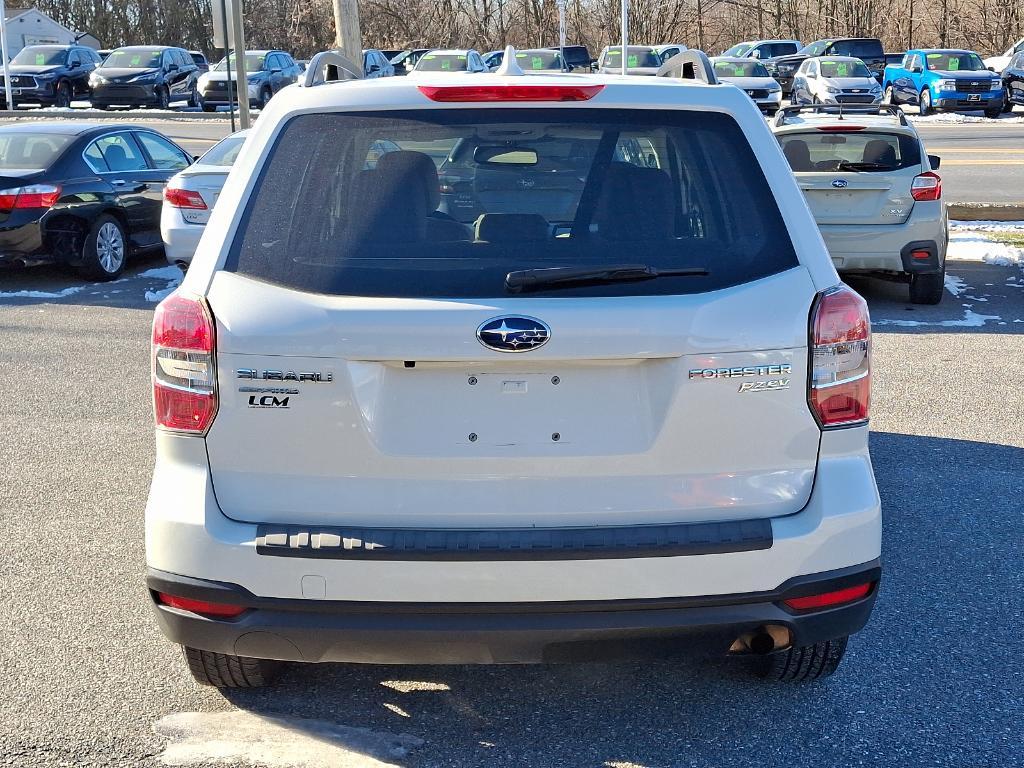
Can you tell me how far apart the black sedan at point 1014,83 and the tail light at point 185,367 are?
33.4 meters

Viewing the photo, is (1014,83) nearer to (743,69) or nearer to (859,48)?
(743,69)

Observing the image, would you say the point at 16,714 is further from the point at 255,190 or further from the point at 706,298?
the point at 706,298

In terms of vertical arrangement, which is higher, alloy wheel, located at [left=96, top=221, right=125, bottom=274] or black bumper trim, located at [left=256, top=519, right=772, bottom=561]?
black bumper trim, located at [left=256, top=519, right=772, bottom=561]

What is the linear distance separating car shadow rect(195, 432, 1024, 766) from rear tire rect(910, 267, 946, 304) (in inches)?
235

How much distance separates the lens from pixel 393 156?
3.19 metres

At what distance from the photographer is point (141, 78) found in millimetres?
33656

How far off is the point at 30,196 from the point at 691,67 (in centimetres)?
877

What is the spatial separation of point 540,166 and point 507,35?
54.1 m

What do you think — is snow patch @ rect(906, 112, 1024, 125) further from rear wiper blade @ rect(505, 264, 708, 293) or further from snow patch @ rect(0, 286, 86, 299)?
rear wiper blade @ rect(505, 264, 708, 293)

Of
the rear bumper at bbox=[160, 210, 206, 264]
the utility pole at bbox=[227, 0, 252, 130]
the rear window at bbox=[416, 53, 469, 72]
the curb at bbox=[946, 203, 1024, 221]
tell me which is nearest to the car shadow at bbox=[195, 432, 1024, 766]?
the rear bumper at bbox=[160, 210, 206, 264]

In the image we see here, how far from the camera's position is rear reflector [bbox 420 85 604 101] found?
10.0ft

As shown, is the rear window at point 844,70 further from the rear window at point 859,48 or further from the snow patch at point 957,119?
the rear window at point 859,48

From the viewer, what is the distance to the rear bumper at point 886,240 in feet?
31.3

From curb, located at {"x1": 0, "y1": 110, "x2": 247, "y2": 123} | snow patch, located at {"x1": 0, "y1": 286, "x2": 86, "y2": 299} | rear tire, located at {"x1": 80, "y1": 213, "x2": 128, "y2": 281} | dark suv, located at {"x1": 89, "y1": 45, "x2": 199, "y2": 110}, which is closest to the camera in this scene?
snow patch, located at {"x1": 0, "y1": 286, "x2": 86, "y2": 299}
